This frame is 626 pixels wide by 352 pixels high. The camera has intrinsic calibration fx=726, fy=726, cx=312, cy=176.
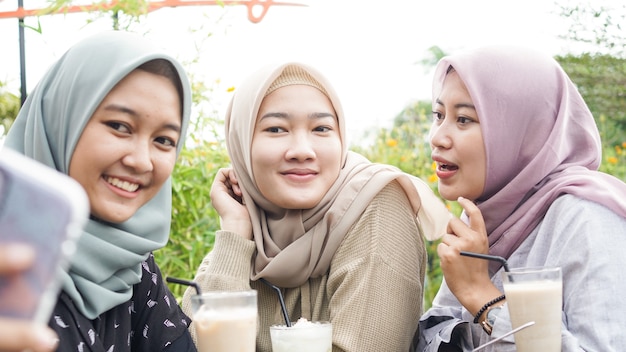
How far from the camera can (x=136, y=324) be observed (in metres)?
2.09

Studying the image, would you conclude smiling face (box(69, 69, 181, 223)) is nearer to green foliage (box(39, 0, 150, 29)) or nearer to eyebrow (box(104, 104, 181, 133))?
eyebrow (box(104, 104, 181, 133))

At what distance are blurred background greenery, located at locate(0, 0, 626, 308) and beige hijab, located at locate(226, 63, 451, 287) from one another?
918mm

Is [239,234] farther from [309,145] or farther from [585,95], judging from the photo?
[585,95]

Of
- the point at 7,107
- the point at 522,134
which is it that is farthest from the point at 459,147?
the point at 7,107

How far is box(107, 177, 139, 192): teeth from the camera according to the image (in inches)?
73.5

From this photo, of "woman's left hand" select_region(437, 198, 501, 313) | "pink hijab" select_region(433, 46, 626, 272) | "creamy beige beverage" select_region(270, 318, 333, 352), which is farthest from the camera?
"pink hijab" select_region(433, 46, 626, 272)

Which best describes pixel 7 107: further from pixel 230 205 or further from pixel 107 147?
pixel 107 147

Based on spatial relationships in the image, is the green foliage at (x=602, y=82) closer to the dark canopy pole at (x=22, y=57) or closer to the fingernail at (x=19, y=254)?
the dark canopy pole at (x=22, y=57)

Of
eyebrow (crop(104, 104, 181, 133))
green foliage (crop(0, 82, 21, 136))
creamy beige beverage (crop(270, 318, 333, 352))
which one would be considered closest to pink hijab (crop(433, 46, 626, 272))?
creamy beige beverage (crop(270, 318, 333, 352))

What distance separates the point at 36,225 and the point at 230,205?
6.10ft

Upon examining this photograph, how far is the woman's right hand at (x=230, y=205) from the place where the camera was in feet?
8.65

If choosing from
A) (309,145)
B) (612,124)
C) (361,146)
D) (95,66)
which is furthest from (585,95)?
(95,66)

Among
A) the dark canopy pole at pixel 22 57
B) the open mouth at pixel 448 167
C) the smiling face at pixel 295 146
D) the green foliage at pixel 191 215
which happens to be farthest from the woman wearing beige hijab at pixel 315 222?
the dark canopy pole at pixel 22 57

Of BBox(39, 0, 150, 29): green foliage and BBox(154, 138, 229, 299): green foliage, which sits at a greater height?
BBox(39, 0, 150, 29): green foliage
